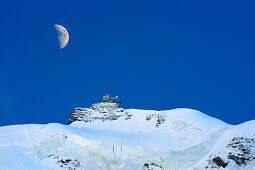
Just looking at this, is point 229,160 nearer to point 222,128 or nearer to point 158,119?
point 222,128

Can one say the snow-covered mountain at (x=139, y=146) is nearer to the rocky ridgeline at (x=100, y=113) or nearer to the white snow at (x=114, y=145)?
the white snow at (x=114, y=145)

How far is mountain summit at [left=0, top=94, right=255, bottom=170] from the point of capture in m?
20.5

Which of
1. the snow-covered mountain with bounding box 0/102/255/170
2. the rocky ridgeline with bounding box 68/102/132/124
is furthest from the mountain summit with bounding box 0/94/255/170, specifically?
the rocky ridgeline with bounding box 68/102/132/124

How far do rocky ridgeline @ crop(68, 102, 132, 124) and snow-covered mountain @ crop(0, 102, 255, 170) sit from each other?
19.6 ft

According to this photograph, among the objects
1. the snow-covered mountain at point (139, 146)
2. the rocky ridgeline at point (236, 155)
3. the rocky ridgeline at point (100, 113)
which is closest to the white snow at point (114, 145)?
the snow-covered mountain at point (139, 146)

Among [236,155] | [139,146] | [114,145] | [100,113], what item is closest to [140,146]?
[139,146]

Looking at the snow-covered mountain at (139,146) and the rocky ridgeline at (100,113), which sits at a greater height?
the rocky ridgeline at (100,113)

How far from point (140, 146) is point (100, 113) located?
1513 centimetres

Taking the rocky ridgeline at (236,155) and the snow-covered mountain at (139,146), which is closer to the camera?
the rocky ridgeline at (236,155)

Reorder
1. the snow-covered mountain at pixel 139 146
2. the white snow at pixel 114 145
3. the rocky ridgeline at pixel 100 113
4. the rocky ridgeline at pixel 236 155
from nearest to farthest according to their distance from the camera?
1. the rocky ridgeline at pixel 236 155
2. the snow-covered mountain at pixel 139 146
3. the white snow at pixel 114 145
4. the rocky ridgeline at pixel 100 113

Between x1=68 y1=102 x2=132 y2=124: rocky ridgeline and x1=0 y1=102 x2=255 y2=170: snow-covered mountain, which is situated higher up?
x1=68 y1=102 x2=132 y2=124: rocky ridgeline

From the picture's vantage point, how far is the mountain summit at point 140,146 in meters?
20.5

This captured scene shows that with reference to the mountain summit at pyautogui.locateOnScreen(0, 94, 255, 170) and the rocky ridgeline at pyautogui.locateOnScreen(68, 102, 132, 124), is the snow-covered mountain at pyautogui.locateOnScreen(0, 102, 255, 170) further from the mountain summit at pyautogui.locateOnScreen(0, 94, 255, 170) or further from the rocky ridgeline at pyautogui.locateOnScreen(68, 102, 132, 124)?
the rocky ridgeline at pyautogui.locateOnScreen(68, 102, 132, 124)

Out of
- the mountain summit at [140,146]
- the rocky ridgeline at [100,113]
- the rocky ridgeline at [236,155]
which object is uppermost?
the rocky ridgeline at [100,113]
